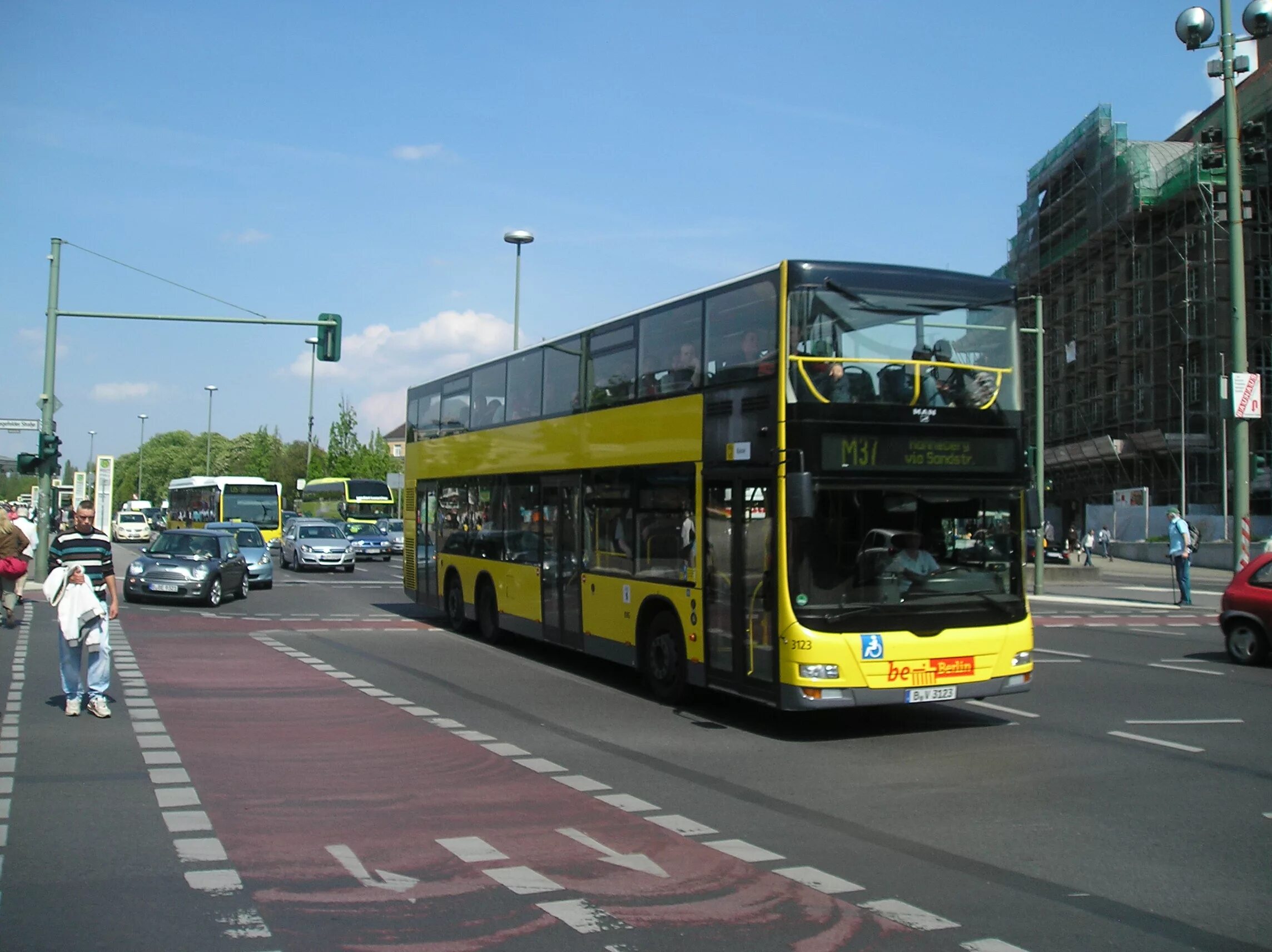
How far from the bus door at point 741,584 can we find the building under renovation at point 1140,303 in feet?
150

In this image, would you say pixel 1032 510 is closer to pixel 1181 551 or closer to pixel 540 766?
pixel 540 766

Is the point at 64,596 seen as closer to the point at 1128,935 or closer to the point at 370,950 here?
the point at 370,950

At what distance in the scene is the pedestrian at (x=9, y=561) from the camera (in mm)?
20125

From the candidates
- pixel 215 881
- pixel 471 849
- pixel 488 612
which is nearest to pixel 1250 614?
pixel 488 612

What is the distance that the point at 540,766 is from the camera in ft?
31.4

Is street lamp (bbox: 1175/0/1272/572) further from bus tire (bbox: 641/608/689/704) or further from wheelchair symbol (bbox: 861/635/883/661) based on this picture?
wheelchair symbol (bbox: 861/635/883/661)

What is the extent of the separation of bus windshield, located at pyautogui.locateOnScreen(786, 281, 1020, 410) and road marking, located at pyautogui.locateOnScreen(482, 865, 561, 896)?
509 centimetres

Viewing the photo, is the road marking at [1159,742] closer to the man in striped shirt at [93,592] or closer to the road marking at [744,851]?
the road marking at [744,851]

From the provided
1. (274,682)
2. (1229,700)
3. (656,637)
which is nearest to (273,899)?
(656,637)

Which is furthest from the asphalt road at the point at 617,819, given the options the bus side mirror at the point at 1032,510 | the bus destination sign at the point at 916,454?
the bus destination sign at the point at 916,454

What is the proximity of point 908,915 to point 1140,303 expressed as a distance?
213 ft

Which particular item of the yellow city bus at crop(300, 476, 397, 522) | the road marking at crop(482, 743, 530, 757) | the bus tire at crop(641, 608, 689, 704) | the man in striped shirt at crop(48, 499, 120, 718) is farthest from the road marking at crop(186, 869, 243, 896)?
the yellow city bus at crop(300, 476, 397, 522)

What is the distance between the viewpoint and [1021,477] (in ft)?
36.4

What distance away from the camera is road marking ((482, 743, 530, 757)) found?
10.0 m
